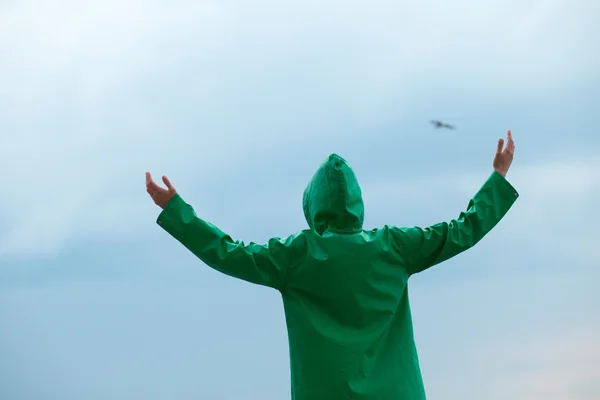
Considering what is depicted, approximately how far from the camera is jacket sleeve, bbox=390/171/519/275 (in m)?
9.38

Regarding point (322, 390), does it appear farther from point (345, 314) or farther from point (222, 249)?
point (222, 249)

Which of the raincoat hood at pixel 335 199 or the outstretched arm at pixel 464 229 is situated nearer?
the raincoat hood at pixel 335 199

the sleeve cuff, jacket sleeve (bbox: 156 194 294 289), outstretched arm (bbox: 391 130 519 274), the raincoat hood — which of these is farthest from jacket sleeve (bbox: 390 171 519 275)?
the sleeve cuff

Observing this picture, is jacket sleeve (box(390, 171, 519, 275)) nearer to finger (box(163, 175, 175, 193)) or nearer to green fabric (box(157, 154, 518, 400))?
green fabric (box(157, 154, 518, 400))

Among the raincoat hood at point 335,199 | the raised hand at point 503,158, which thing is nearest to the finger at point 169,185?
the raincoat hood at point 335,199

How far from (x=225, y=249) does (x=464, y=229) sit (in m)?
2.19

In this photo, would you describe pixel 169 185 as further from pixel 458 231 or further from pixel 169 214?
pixel 458 231

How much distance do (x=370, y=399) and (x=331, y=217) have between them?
1.63 m

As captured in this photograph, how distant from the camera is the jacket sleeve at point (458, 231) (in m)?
9.38

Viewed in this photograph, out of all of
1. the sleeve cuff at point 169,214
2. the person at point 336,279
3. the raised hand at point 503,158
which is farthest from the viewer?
the raised hand at point 503,158

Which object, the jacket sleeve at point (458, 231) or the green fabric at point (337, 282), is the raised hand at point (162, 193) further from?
the jacket sleeve at point (458, 231)

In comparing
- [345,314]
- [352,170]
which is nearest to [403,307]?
[345,314]

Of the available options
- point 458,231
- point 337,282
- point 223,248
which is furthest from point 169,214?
point 458,231

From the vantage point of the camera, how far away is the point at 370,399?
8922 mm
